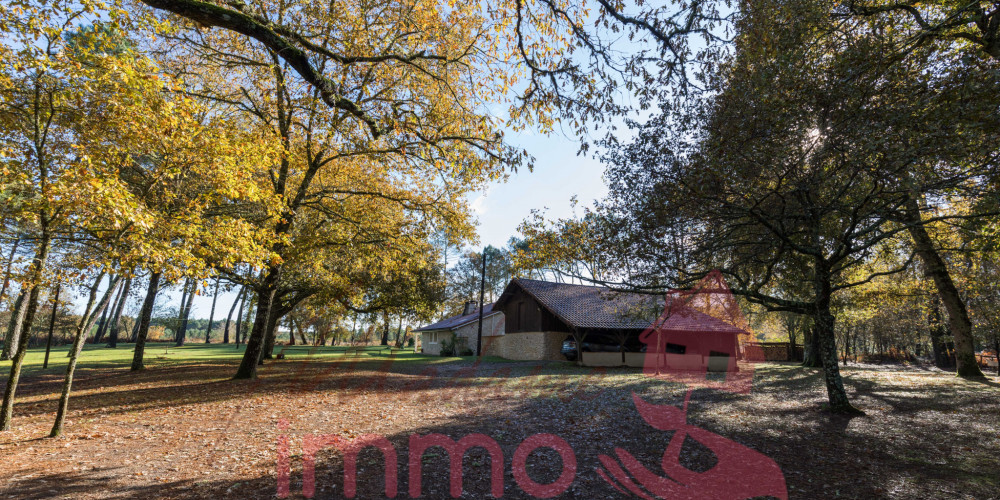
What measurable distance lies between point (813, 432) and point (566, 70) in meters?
7.88

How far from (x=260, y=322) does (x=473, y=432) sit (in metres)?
9.44

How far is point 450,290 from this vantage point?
180ft

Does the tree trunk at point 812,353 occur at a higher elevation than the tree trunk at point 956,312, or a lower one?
lower

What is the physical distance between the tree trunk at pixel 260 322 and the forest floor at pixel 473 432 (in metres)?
0.78

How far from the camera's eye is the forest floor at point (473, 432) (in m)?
5.35

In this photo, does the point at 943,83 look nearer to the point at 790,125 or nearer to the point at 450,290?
the point at 790,125

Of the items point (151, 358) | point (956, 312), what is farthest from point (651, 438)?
point (151, 358)

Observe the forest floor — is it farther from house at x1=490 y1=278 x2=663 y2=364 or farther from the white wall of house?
the white wall of house

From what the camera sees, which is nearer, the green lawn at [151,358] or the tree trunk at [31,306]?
the tree trunk at [31,306]

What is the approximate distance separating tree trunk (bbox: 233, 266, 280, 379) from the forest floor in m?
0.78

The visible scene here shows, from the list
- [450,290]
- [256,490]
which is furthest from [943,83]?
[450,290]

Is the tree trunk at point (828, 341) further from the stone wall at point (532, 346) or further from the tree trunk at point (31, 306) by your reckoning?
the stone wall at point (532, 346)

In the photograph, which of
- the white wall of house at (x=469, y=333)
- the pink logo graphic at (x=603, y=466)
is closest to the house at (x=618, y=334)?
the white wall of house at (x=469, y=333)

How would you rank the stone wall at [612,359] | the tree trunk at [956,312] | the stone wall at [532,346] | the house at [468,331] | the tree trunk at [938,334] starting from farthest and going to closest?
the house at [468,331], the stone wall at [532,346], the stone wall at [612,359], the tree trunk at [938,334], the tree trunk at [956,312]
